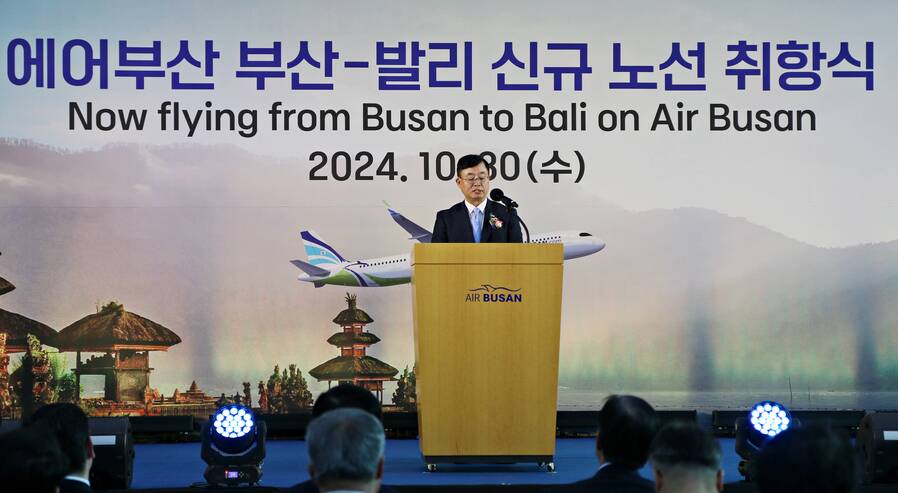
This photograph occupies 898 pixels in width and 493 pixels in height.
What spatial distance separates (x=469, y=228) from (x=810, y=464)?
127 inches

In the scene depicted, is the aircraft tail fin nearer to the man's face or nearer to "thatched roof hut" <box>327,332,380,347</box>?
"thatched roof hut" <box>327,332,380,347</box>

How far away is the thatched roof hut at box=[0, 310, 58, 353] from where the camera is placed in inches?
300

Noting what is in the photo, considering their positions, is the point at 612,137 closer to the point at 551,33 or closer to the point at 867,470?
the point at 551,33

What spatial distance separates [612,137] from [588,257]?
81 cm

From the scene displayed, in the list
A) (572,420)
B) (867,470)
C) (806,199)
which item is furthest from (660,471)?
(806,199)

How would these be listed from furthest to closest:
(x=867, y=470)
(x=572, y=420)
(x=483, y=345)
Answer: (x=572, y=420)
(x=483, y=345)
(x=867, y=470)

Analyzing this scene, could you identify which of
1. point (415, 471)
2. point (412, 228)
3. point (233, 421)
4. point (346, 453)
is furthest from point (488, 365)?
point (412, 228)

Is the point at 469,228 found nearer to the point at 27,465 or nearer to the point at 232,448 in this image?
the point at 232,448

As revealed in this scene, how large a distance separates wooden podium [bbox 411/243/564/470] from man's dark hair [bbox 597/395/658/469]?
205 centimetres

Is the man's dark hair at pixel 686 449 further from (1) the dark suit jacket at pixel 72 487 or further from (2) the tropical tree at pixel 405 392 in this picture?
(2) the tropical tree at pixel 405 392

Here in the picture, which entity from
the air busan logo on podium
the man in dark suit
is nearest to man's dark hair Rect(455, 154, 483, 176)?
the man in dark suit

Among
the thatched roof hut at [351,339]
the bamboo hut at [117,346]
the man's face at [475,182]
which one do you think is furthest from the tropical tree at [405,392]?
the man's face at [475,182]

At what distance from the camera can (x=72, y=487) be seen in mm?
3033

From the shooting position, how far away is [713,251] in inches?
307
